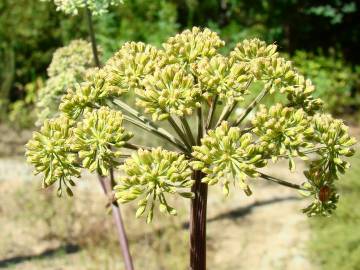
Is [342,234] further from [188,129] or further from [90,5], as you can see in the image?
[188,129]

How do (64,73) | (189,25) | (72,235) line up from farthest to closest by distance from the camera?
(189,25)
(72,235)
(64,73)

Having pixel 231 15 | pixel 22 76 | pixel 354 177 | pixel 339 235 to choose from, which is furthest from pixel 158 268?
pixel 231 15

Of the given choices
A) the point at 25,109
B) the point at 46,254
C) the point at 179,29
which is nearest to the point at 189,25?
the point at 179,29

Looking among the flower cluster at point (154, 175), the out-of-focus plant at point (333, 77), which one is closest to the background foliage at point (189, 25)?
the out-of-focus plant at point (333, 77)

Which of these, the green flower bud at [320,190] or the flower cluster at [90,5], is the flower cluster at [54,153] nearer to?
the green flower bud at [320,190]

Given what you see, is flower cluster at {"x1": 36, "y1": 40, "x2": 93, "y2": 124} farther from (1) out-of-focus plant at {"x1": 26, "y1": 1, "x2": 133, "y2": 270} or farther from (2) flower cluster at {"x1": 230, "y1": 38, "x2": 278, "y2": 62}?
(2) flower cluster at {"x1": 230, "y1": 38, "x2": 278, "y2": 62}

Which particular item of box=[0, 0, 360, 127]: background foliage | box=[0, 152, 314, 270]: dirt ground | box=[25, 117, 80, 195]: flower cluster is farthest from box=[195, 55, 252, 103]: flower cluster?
box=[0, 0, 360, 127]: background foliage
